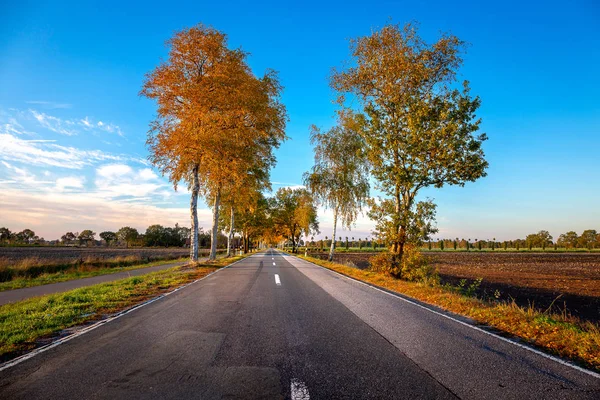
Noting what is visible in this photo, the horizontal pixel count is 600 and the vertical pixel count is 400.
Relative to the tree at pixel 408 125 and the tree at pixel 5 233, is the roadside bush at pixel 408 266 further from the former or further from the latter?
the tree at pixel 5 233

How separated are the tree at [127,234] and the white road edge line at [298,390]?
115 m

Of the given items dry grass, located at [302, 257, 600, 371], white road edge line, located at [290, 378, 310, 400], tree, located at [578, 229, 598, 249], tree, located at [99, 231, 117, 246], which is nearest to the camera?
white road edge line, located at [290, 378, 310, 400]

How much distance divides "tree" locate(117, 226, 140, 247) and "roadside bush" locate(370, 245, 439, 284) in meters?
107

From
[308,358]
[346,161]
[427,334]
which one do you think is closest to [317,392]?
[308,358]

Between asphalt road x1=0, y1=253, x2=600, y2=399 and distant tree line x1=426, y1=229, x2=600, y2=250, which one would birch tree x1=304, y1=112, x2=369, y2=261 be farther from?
distant tree line x1=426, y1=229, x2=600, y2=250

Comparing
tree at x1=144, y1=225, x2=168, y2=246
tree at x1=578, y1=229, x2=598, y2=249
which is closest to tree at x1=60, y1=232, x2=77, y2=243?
tree at x1=144, y1=225, x2=168, y2=246

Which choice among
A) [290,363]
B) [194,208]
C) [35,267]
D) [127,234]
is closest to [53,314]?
[290,363]

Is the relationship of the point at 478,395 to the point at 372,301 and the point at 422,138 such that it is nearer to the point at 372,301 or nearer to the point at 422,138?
the point at 372,301

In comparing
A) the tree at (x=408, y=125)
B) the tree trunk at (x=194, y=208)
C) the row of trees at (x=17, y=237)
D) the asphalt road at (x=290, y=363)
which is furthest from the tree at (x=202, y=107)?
the row of trees at (x=17, y=237)

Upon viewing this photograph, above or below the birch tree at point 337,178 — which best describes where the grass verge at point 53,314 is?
below

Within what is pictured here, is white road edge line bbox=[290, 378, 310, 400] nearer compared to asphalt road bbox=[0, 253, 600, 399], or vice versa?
white road edge line bbox=[290, 378, 310, 400]

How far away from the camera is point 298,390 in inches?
125

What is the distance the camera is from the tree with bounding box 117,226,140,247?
344 feet

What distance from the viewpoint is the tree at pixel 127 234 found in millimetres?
104906
